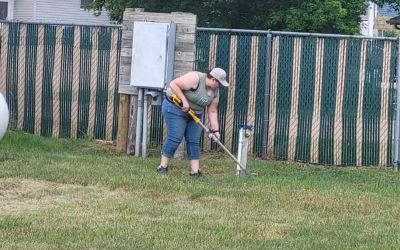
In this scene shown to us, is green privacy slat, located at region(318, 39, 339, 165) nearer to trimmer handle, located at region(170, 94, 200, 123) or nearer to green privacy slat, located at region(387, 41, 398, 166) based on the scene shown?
green privacy slat, located at region(387, 41, 398, 166)

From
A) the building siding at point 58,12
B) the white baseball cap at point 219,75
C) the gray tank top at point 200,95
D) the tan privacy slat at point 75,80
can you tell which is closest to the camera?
the white baseball cap at point 219,75

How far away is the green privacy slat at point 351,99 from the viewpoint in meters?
12.2

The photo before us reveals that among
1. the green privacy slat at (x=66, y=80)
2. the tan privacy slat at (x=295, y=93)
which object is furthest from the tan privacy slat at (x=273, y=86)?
the green privacy slat at (x=66, y=80)

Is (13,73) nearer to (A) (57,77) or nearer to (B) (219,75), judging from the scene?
(A) (57,77)

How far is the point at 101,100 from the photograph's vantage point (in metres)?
13.3

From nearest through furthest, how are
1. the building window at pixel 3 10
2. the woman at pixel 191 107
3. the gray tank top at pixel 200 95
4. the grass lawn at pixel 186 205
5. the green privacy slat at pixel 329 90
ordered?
the grass lawn at pixel 186 205 < the woman at pixel 191 107 < the gray tank top at pixel 200 95 < the green privacy slat at pixel 329 90 < the building window at pixel 3 10

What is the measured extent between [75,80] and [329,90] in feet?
12.7

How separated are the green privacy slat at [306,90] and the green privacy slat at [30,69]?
163 inches

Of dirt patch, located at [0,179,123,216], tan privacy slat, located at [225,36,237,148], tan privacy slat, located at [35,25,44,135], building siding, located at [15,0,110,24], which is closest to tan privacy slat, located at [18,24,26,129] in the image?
tan privacy slat, located at [35,25,44,135]

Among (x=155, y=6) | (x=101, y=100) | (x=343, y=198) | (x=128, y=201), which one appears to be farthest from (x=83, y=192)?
(x=155, y=6)

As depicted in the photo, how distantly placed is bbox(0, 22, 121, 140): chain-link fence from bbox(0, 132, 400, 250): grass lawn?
1.45 metres

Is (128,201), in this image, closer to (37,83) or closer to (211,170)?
(211,170)

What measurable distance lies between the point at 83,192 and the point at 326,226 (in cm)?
272

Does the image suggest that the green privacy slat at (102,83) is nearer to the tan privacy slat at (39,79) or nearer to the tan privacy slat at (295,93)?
the tan privacy slat at (39,79)
